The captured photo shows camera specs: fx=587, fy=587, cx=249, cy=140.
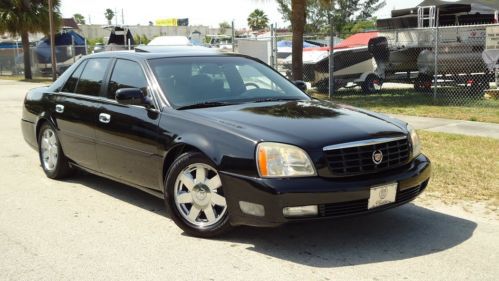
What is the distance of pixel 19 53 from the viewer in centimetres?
3781

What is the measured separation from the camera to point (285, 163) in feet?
13.6

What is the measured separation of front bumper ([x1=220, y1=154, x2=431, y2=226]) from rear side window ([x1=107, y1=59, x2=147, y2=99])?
1.60 metres

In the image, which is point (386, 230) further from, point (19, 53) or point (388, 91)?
point (19, 53)

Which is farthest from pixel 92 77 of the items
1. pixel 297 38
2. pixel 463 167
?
pixel 297 38

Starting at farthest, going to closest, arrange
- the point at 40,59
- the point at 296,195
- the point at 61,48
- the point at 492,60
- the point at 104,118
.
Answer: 1. the point at 40,59
2. the point at 61,48
3. the point at 492,60
4. the point at 104,118
5. the point at 296,195

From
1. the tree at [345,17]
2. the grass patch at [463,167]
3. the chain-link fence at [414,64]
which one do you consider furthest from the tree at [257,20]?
the grass patch at [463,167]

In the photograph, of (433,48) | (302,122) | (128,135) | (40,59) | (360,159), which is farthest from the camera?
(40,59)

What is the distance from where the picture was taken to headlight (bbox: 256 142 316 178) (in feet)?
13.6

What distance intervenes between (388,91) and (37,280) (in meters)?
15.4

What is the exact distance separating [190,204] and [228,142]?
0.71 metres

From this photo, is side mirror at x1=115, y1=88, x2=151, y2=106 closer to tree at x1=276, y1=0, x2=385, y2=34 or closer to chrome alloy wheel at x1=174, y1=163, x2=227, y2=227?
chrome alloy wheel at x1=174, y1=163, x2=227, y2=227

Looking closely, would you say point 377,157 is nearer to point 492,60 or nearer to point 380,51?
Result: point 492,60

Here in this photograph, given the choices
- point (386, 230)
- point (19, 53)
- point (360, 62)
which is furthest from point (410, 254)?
point (19, 53)

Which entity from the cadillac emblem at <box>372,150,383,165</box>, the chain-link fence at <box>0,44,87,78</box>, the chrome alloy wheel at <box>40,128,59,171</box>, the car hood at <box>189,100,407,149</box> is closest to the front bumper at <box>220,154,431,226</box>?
the cadillac emblem at <box>372,150,383,165</box>
